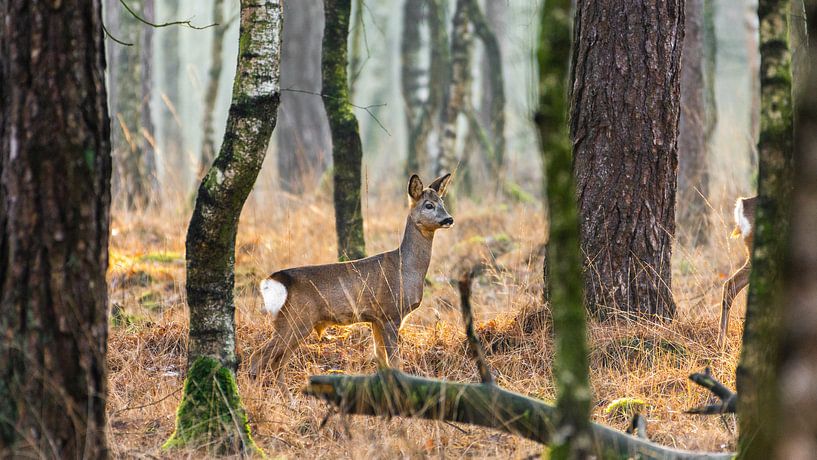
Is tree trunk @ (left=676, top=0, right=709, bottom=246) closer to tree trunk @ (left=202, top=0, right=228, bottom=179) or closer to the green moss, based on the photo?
tree trunk @ (left=202, top=0, right=228, bottom=179)

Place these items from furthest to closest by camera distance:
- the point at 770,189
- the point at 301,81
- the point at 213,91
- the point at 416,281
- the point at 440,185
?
the point at 301,81
the point at 213,91
the point at 440,185
the point at 416,281
the point at 770,189

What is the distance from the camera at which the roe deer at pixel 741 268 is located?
6.06m

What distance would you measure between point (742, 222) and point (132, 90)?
780cm

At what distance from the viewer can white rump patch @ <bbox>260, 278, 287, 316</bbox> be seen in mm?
5738

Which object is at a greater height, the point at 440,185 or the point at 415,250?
the point at 440,185

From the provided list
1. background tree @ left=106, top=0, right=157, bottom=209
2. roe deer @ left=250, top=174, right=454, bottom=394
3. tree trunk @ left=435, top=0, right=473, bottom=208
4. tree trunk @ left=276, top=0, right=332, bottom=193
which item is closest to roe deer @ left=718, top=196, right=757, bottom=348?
roe deer @ left=250, top=174, right=454, bottom=394

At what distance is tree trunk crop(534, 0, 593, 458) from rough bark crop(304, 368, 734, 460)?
0.47 m

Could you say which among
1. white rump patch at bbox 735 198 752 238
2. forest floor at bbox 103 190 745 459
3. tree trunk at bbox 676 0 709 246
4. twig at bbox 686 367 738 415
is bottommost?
forest floor at bbox 103 190 745 459

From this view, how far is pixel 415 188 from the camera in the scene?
6566 mm

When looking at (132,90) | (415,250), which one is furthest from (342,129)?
(132,90)

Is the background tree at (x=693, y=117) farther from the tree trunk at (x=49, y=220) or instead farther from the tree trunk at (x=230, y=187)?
the tree trunk at (x=49, y=220)

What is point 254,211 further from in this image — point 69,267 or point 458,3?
point 69,267

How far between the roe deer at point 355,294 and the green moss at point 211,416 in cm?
119

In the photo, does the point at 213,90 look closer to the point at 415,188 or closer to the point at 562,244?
the point at 415,188
